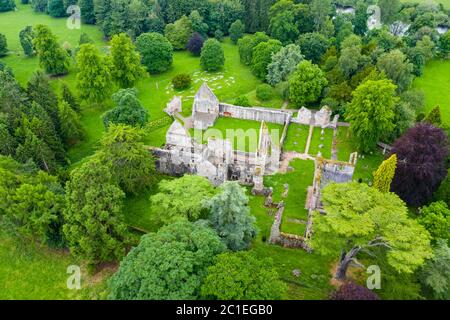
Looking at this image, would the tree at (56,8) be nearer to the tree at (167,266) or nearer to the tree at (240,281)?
the tree at (167,266)

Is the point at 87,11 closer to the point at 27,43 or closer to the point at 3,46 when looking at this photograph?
the point at 27,43

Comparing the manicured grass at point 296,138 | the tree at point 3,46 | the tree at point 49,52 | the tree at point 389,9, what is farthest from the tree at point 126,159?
the tree at point 389,9

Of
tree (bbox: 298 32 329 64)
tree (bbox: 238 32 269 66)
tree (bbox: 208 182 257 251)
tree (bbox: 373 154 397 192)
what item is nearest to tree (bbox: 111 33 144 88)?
tree (bbox: 238 32 269 66)

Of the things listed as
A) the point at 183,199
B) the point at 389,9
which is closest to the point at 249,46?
the point at 389,9

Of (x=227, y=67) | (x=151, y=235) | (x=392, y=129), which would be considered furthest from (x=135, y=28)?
(x=151, y=235)

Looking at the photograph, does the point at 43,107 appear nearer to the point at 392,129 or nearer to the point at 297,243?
the point at 297,243

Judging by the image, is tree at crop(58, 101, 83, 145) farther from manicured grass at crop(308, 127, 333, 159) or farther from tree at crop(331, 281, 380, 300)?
tree at crop(331, 281, 380, 300)

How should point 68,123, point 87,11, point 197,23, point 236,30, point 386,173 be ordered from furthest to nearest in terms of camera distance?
point 87,11
point 236,30
point 197,23
point 68,123
point 386,173
